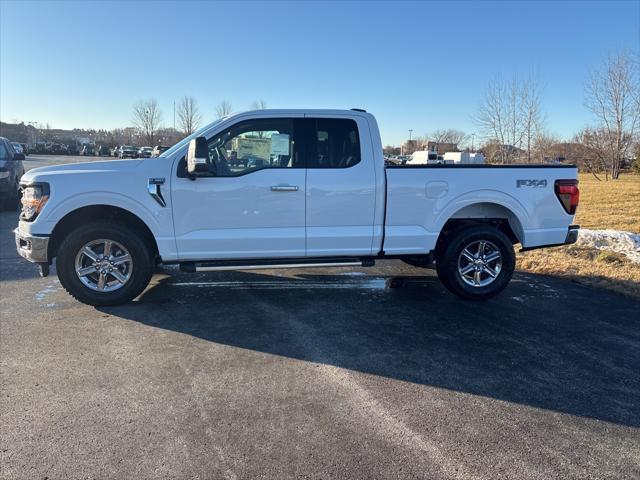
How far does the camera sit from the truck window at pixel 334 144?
5273 mm

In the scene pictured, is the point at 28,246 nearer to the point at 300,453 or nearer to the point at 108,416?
the point at 108,416

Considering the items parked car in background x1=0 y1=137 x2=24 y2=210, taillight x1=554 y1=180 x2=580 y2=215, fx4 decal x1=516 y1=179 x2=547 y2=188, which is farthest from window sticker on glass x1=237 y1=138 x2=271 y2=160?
parked car in background x1=0 y1=137 x2=24 y2=210

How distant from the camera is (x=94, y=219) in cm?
519

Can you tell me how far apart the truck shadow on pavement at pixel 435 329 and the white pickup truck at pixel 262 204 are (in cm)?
48

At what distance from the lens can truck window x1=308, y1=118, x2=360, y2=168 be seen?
5.27 m

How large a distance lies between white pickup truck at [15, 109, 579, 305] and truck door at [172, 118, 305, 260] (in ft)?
0.04

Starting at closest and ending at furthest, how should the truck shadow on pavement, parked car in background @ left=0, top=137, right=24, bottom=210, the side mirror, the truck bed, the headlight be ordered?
the truck shadow on pavement < the side mirror < the headlight < the truck bed < parked car in background @ left=0, top=137, right=24, bottom=210

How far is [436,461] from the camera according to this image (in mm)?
2691

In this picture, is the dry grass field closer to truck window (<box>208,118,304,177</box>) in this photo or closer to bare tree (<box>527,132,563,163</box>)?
truck window (<box>208,118,304,177</box>)

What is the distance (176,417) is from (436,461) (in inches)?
67.2

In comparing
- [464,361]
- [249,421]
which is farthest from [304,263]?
[249,421]

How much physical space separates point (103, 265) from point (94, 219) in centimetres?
54

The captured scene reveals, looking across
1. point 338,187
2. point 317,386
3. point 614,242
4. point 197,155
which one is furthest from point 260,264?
point 614,242

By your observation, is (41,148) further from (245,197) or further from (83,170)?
(245,197)
